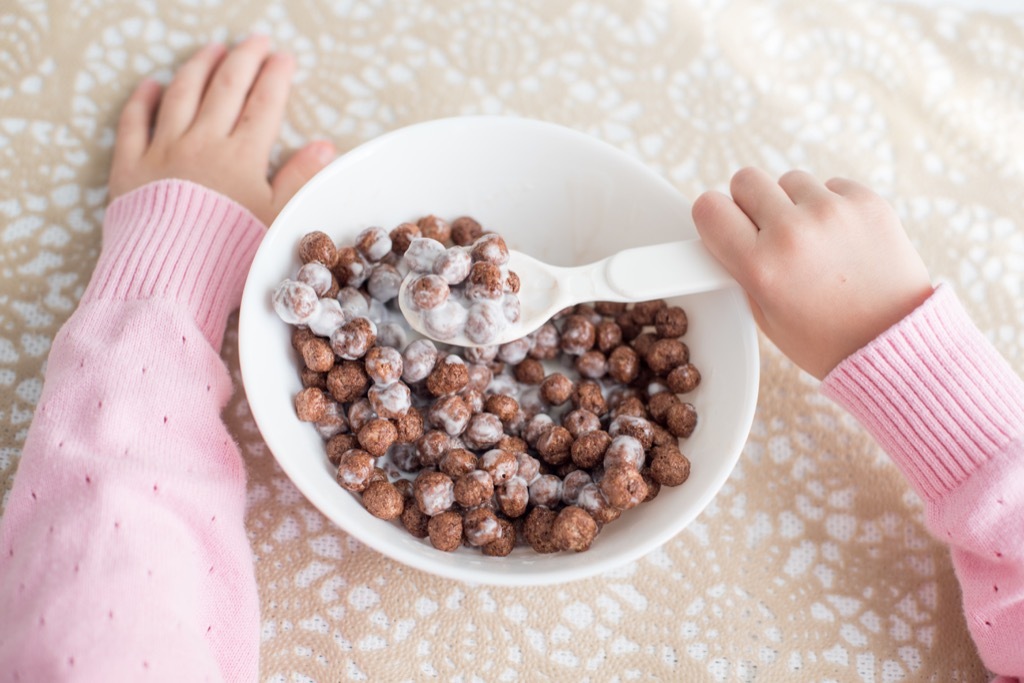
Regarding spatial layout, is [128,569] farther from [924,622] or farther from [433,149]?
[924,622]

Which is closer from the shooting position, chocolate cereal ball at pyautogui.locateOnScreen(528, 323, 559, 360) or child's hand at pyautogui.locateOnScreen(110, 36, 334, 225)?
chocolate cereal ball at pyautogui.locateOnScreen(528, 323, 559, 360)

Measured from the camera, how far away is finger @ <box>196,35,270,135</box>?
42.4 inches

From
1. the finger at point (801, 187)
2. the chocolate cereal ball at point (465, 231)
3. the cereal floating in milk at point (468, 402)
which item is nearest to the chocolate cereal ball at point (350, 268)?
the cereal floating in milk at point (468, 402)

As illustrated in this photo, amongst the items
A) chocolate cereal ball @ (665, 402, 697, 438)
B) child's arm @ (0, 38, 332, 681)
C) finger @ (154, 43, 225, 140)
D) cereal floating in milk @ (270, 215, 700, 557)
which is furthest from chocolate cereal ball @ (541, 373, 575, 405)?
finger @ (154, 43, 225, 140)

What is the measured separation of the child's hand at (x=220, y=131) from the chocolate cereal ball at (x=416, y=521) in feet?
1.40

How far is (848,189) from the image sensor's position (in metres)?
0.91

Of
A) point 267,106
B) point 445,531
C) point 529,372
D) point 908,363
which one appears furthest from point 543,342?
point 267,106

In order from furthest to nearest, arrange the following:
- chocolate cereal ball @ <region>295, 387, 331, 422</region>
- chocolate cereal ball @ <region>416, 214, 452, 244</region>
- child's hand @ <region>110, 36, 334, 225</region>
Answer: child's hand @ <region>110, 36, 334, 225</region>
chocolate cereal ball @ <region>416, 214, 452, 244</region>
chocolate cereal ball @ <region>295, 387, 331, 422</region>

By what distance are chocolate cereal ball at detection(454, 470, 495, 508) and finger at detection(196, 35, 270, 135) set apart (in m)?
0.58

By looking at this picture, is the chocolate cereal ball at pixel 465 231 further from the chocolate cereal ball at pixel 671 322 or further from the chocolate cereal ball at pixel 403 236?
the chocolate cereal ball at pixel 671 322

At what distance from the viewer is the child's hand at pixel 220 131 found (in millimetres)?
1034

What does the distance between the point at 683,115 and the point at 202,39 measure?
2.13 ft

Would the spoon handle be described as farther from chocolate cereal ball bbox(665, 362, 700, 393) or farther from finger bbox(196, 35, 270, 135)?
finger bbox(196, 35, 270, 135)

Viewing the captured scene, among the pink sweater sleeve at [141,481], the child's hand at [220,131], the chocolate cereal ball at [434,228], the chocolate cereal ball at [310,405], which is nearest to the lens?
the pink sweater sleeve at [141,481]
